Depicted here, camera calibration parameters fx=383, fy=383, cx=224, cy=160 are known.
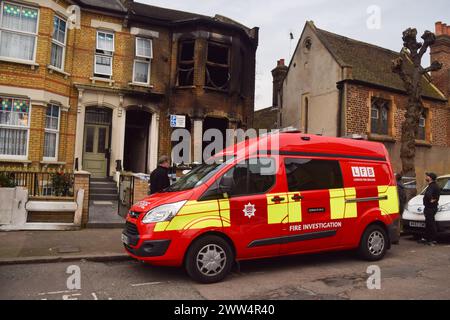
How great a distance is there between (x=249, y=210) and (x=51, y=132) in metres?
10.3

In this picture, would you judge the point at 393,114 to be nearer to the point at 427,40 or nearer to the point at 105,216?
the point at 427,40

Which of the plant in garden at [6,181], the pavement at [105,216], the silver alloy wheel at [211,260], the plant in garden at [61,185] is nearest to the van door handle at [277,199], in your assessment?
the silver alloy wheel at [211,260]

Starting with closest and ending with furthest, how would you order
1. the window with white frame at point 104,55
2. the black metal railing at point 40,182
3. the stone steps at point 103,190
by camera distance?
the black metal railing at point 40,182 < the stone steps at point 103,190 < the window with white frame at point 104,55

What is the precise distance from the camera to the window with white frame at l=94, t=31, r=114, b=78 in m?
15.0

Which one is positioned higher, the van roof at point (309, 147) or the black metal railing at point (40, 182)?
A: the van roof at point (309, 147)

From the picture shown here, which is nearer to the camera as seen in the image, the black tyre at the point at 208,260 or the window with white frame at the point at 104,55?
the black tyre at the point at 208,260

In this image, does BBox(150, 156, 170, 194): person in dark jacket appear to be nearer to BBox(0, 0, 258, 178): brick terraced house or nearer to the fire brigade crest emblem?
the fire brigade crest emblem

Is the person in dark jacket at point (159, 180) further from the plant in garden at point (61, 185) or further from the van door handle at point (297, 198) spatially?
the plant in garden at point (61, 185)

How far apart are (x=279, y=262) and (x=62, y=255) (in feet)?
13.2

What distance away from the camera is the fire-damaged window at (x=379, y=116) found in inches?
677

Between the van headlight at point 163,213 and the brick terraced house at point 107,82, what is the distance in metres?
8.83

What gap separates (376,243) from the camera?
7336 mm
